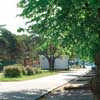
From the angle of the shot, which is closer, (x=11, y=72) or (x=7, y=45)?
(x=11, y=72)

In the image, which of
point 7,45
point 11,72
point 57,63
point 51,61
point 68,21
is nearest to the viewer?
point 68,21

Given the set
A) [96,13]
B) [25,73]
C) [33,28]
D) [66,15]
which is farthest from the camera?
[25,73]

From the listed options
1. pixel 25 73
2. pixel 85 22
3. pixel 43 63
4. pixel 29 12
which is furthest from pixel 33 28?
pixel 43 63

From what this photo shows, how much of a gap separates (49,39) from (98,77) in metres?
5.74

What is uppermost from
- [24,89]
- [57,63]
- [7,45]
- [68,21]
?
[7,45]

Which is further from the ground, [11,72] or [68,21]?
[68,21]

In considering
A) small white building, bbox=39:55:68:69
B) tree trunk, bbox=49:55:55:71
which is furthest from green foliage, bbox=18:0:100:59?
small white building, bbox=39:55:68:69

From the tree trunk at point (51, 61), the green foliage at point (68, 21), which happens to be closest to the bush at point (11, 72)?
the green foliage at point (68, 21)

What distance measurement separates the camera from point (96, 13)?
1227 cm

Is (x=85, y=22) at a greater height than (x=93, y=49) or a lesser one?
greater

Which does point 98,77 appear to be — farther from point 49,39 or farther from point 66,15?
point 49,39

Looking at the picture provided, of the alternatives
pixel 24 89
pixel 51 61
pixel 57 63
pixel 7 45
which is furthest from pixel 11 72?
pixel 57 63

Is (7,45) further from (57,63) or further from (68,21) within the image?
(68,21)

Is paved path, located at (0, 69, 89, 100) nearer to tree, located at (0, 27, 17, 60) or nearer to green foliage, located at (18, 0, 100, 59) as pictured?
green foliage, located at (18, 0, 100, 59)
